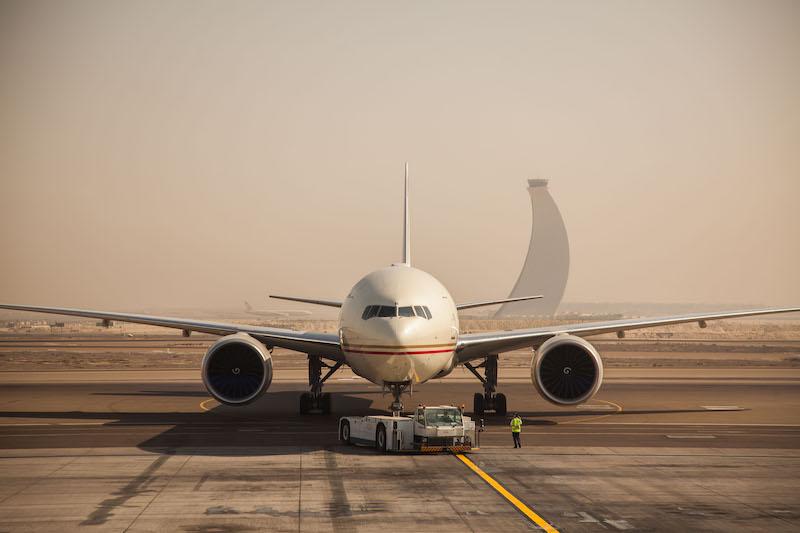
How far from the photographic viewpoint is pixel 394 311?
87.8 ft

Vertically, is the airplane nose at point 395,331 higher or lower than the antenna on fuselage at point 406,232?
lower

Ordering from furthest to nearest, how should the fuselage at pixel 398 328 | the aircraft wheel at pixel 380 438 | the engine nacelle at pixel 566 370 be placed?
the engine nacelle at pixel 566 370
the fuselage at pixel 398 328
the aircraft wheel at pixel 380 438

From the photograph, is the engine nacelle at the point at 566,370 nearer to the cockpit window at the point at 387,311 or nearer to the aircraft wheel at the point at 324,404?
the cockpit window at the point at 387,311

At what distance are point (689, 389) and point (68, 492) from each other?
32923 mm

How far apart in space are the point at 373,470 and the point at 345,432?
4746 mm

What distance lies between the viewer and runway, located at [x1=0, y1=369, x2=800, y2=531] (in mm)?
16703

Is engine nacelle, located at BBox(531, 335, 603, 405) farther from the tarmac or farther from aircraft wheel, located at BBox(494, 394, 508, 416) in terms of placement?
aircraft wheel, located at BBox(494, 394, 508, 416)

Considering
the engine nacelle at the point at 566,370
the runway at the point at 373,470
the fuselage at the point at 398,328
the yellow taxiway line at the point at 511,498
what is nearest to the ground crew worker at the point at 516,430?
the runway at the point at 373,470

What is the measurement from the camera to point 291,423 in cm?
3142

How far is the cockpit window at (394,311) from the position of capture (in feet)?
87.8

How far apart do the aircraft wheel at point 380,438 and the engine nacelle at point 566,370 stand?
6.35 meters

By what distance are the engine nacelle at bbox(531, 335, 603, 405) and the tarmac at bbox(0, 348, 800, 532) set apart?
3.92 ft

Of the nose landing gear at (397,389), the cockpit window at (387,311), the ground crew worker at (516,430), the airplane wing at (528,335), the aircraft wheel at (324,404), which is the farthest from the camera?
the aircraft wheel at (324,404)

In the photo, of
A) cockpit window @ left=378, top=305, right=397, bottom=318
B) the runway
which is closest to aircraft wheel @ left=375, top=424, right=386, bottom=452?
the runway
